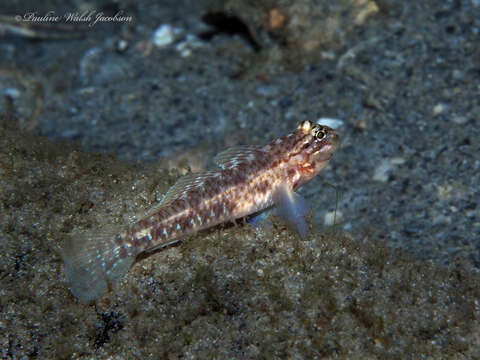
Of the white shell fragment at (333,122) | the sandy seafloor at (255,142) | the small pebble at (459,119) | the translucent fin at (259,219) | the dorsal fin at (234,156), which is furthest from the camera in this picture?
the white shell fragment at (333,122)

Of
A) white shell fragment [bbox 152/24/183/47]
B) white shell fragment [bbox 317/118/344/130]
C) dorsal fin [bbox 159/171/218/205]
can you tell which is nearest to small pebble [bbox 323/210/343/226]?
white shell fragment [bbox 317/118/344/130]

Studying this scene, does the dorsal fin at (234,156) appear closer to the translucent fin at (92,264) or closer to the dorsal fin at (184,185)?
the dorsal fin at (184,185)

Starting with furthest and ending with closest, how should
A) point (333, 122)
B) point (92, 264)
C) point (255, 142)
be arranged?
point (255, 142) → point (333, 122) → point (92, 264)

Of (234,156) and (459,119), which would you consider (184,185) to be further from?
(459,119)

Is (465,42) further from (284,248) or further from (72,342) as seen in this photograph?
(72,342)

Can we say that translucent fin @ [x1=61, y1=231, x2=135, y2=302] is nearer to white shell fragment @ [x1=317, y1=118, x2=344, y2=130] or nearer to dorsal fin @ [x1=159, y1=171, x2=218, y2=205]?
dorsal fin @ [x1=159, y1=171, x2=218, y2=205]

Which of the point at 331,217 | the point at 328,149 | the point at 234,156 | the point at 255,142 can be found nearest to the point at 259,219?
the point at 234,156

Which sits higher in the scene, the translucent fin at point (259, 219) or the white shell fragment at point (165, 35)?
the white shell fragment at point (165, 35)

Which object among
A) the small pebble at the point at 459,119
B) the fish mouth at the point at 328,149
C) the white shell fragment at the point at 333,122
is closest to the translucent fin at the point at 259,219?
the fish mouth at the point at 328,149
